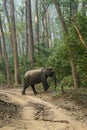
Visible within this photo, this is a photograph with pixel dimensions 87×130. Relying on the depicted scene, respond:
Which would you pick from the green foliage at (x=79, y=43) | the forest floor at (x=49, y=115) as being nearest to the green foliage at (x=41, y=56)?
the forest floor at (x=49, y=115)

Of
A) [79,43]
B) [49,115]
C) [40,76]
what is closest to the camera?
[49,115]

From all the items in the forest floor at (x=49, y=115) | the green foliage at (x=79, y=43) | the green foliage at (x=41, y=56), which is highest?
the green foliage at (x=79, y=43)

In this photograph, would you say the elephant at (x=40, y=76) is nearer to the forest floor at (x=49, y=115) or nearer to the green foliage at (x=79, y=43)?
the forest floor at (x=49, y=115)

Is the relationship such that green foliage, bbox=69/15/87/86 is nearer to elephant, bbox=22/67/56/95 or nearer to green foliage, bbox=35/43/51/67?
elephant, bbox=22/67/56/95

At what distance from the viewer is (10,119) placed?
10.5 meters

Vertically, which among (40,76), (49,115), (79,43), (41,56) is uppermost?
(79,43)

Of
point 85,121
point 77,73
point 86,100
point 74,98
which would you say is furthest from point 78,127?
point 77,73

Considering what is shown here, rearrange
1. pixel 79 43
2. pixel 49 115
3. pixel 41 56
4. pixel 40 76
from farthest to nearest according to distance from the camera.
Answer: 1. pixel 41 56
2. pixel 40 76
3. pixel 79 43
4. pixel 49 115

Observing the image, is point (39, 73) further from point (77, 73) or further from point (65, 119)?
point (65, 119)

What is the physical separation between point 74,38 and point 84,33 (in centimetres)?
51

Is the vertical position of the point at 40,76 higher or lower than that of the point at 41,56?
higher

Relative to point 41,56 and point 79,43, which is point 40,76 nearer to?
point 79,43

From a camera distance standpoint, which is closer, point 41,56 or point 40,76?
point 40,76

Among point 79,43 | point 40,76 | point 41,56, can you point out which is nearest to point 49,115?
point 79,43
